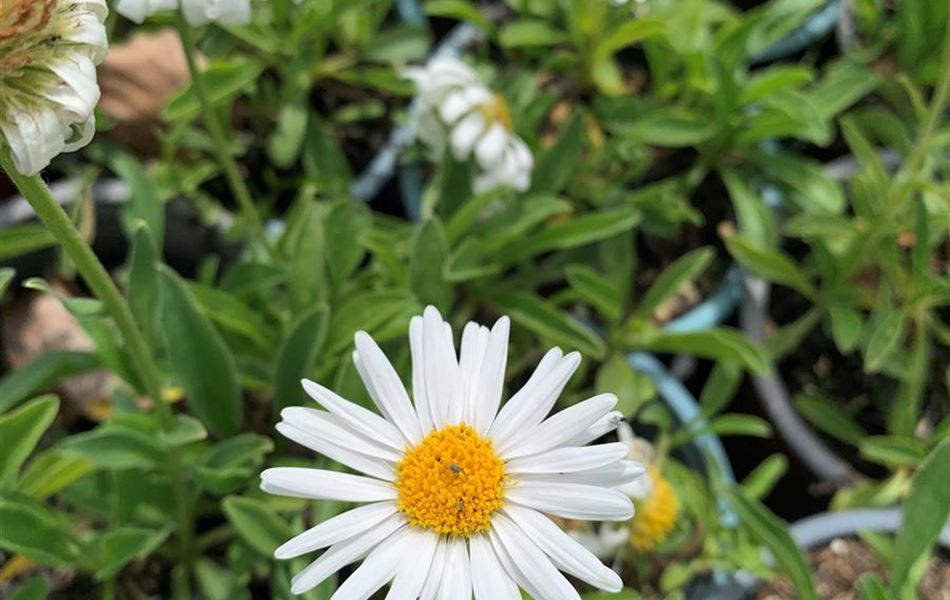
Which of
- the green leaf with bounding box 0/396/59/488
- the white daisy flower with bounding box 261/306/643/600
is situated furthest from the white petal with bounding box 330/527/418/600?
the green leaf with bounding box 0/396/59/488

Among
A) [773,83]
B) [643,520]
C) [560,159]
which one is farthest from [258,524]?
[773,83]

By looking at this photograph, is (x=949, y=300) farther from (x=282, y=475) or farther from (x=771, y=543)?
(x=282, y=475)

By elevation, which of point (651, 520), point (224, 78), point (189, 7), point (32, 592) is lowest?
point (651, 520)

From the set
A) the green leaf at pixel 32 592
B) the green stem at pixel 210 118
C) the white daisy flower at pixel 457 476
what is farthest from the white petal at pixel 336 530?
the green stem at pixel 210 118

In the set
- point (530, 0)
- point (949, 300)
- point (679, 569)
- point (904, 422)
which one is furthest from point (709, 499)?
point (530, 0)

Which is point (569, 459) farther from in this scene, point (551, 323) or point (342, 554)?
point (551, 323)
